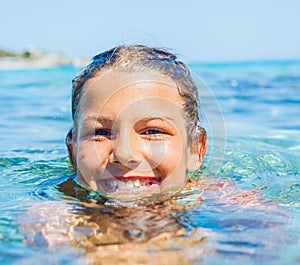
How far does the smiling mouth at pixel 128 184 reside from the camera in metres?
2.72

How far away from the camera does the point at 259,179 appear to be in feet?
12.6

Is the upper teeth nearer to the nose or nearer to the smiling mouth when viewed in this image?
the smiling mouth

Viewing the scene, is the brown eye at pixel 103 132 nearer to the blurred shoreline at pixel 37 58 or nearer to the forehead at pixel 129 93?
the forehead at pixel 129 93

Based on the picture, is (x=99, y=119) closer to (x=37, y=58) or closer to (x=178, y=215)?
(x=178, y=215)

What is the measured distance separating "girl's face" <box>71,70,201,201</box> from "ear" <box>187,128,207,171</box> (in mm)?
177

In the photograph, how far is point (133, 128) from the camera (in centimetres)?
273

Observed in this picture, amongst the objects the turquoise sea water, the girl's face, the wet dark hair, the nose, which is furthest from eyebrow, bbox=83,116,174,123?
the turquoise sea water

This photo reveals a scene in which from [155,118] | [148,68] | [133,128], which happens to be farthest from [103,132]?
[148,68]

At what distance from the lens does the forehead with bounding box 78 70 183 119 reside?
2.79m

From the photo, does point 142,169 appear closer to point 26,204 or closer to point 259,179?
point 26,204

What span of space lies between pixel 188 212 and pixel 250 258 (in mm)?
739

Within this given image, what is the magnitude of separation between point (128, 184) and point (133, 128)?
31 centimetres

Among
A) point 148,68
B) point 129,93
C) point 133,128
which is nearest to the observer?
point 133,128

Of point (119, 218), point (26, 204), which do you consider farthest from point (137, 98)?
point (26, 204)
